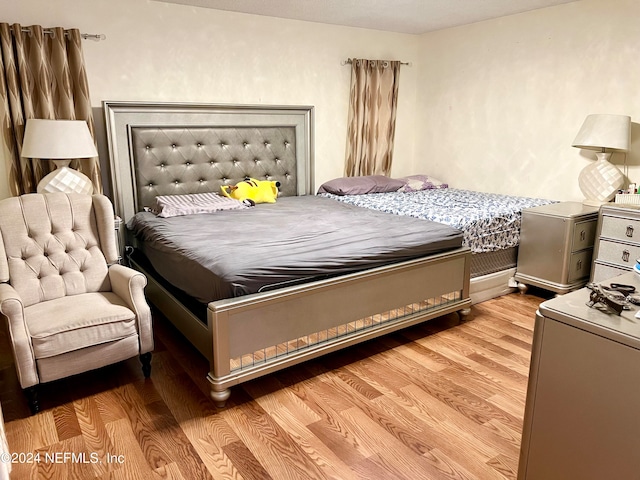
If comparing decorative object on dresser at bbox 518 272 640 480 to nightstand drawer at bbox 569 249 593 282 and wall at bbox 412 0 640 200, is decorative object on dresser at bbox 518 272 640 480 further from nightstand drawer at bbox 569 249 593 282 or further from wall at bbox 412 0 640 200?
wall at bbox 412 0 640 200

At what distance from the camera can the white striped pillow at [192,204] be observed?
333 centimetres

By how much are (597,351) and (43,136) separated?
3.01 meters

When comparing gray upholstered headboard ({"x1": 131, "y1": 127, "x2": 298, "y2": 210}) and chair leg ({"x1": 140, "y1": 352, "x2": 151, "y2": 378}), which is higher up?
gray upholstered headboard ({"x1": 131, "y1": 127, "x2": 298, "y2": 210})

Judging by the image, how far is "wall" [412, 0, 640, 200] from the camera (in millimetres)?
3494

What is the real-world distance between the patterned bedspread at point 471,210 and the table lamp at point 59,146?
204cm

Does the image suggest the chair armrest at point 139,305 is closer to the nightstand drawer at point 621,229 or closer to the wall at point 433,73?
the wall at point 433,73

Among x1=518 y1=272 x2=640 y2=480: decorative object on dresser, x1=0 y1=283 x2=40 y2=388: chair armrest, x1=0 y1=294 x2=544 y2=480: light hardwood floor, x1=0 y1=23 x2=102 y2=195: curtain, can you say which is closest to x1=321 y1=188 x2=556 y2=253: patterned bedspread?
x1=0 y1=294 x2=544 y2=480: light hardwood floor

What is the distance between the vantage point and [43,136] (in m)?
2.80

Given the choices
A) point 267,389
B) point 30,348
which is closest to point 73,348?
point 30,348

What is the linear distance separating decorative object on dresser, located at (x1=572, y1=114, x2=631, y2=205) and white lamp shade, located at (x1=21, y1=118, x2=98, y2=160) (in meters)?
3.47

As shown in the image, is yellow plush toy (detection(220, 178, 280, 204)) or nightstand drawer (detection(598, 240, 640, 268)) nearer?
nightstand drawer (detection(598, 240, 640, 268))

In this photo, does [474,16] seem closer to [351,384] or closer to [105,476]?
[351,384]

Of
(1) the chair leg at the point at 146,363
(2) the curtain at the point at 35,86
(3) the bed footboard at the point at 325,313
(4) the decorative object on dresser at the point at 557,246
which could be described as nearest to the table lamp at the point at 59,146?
(2) the curtain at the point at 35,86

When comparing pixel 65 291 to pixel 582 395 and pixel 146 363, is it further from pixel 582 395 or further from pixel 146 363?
pixel 582 395
